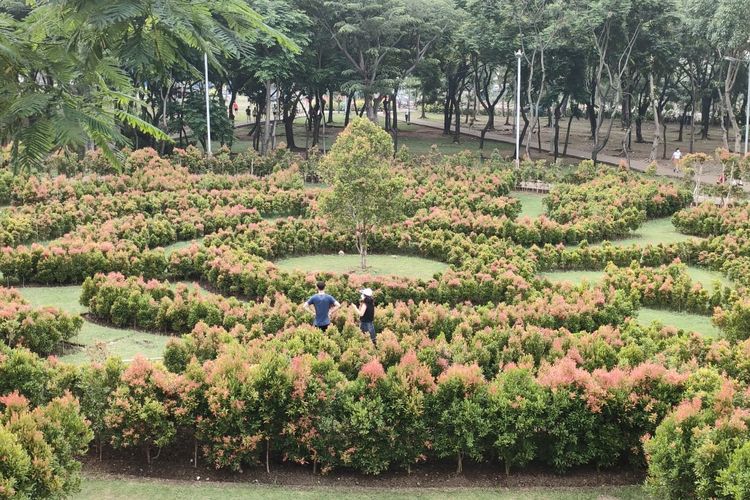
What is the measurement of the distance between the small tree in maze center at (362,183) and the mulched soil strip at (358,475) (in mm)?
8848

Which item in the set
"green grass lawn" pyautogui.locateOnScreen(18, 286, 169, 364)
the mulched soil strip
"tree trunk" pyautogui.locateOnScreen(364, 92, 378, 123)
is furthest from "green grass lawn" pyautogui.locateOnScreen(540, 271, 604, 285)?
"tree trunk" pyautogui.locateOnScreen(364, 92, 378, 123)

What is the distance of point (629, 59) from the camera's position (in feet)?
115

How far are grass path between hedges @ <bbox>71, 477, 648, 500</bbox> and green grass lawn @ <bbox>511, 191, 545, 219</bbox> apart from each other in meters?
16.8

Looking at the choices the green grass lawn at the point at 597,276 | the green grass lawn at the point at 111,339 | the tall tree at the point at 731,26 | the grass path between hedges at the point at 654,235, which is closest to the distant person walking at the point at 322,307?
the green grass lawn at the point at 111,339

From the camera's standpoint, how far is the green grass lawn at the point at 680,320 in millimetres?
13422

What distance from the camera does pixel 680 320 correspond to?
550 inches

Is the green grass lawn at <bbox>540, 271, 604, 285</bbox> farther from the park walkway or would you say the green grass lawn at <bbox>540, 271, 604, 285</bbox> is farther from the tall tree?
the tall tree

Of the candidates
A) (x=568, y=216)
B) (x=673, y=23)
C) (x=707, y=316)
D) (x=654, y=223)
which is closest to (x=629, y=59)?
(x=673, y=23)

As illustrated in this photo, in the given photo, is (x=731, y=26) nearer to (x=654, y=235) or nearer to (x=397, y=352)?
(x=654, y=235)

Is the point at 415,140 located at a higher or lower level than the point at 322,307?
higher

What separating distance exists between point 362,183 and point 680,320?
21.9ft

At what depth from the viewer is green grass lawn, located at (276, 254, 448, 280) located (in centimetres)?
1697

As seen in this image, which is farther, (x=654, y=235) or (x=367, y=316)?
(x=654, y=235)

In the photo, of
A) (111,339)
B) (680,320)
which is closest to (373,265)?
(680,320)
